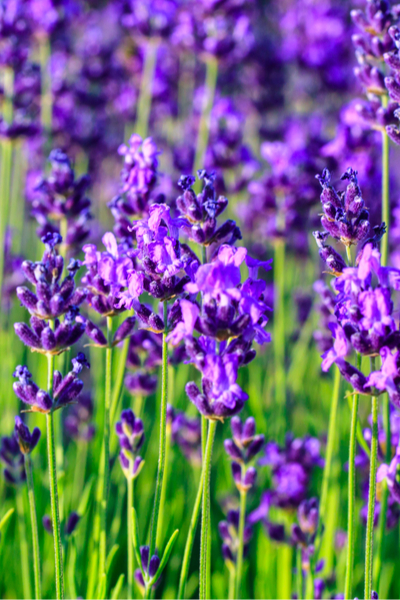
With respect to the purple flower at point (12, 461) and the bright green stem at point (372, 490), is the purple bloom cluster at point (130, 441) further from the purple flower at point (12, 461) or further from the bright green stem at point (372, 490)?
the bright green stem at point (372, 490)

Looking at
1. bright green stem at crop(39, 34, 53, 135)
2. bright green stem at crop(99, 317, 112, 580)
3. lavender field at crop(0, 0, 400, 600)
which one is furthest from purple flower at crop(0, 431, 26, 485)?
bright green stem at crop(39, 34, 53, 135)

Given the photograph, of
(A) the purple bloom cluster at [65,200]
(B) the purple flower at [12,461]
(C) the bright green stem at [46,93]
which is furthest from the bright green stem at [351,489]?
(C) the bright green stem at [46,93]

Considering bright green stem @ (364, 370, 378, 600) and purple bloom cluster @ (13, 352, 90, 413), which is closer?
bright green stem @ (364, 370, 378, 600)

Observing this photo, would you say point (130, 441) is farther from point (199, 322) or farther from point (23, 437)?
point (199, 322)

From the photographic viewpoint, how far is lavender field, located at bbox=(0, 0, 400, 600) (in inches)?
47.2

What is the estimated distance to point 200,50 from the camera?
303 centimetres

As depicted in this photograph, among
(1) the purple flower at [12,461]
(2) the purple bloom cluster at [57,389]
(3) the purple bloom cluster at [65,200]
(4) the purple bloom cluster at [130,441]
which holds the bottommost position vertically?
(1) the purple flower at [12,461]

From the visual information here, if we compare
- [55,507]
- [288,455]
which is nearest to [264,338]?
[55,507]

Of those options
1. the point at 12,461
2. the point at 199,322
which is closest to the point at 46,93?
the point at 12,461

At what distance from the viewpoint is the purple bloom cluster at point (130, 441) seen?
1505 millimetres

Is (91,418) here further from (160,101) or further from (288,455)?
(160,101)

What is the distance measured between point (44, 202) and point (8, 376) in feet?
2.82

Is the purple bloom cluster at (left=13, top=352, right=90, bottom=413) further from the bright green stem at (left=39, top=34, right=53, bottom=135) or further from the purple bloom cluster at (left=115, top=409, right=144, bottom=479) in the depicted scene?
the bright green stem at (left=39, top=34, right=53, bottom=135)

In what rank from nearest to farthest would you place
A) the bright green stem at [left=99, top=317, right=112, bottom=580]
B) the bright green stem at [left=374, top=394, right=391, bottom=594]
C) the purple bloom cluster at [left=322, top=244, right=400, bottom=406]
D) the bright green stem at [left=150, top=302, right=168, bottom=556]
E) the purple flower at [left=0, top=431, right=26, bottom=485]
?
the purple bloom cluster at [left=322, top=244, right=400, bottom=406]
the bright green stem at [left=150, top=302, right=168, bottom=556]
the bright green stem at [left=99, top=317, right=112, bottom=580]
the bright green stem at [left=374, top=394, right=391, bottom=594]
the purple flower at [left=0, top=431, right=26, bottom=485]
